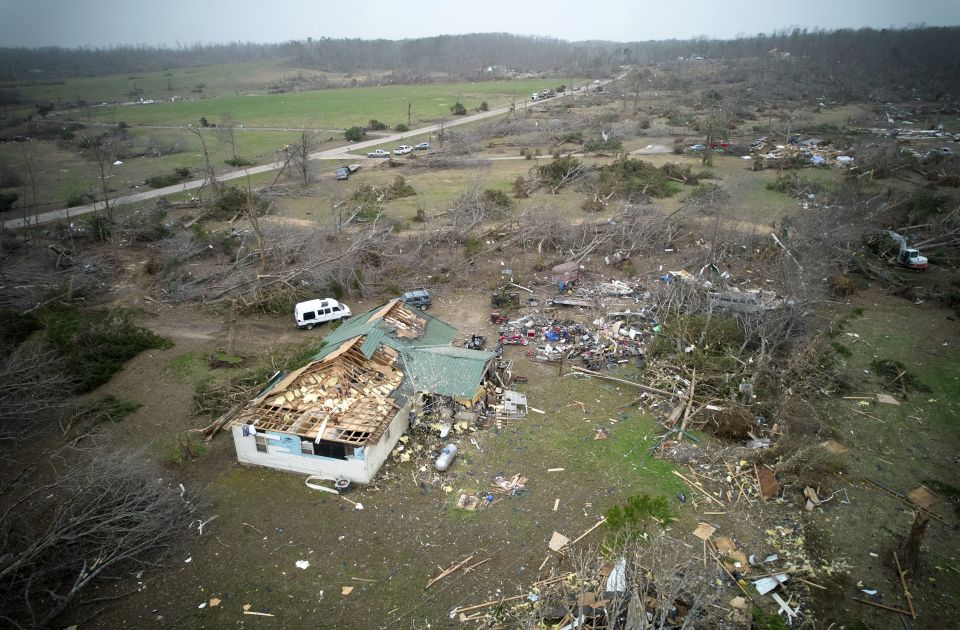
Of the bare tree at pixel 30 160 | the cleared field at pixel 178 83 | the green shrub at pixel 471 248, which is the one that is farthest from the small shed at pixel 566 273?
the cleared field at pixel 178 83

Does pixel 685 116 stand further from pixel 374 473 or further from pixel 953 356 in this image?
pixel 374 473

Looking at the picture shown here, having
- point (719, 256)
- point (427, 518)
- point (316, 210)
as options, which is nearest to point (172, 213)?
point (316, 210)

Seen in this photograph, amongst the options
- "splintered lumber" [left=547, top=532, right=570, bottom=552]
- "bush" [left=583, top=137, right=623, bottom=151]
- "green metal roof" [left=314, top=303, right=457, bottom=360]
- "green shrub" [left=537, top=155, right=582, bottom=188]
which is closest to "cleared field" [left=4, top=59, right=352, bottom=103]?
"bush" [left=583, top=137, right=623, bottom=151]

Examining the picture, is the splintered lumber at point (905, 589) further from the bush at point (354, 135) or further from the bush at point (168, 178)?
the bush at point (354, 135)

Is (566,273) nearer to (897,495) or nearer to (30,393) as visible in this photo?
(897,495)

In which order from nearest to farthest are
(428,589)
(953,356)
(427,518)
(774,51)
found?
(428,589), (427,518), (953,356), (774,51)

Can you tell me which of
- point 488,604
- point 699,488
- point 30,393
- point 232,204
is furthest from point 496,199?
point 488,604
